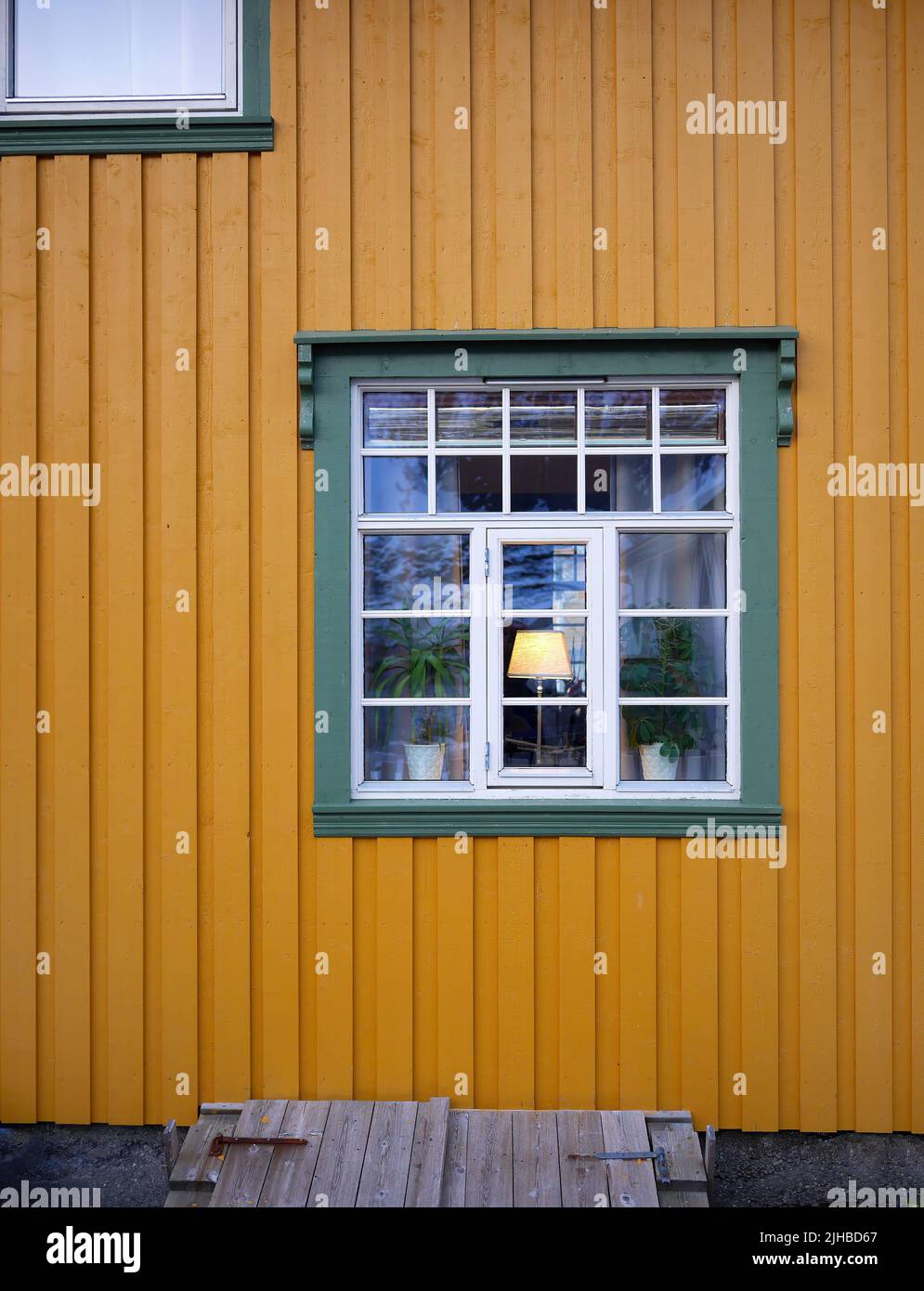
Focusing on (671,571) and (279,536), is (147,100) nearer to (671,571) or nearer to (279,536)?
(279,536)

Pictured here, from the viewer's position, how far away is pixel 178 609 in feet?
13.1

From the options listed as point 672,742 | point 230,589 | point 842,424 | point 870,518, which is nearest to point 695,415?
point 842,424

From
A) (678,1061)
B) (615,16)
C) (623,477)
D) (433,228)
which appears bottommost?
(678,1061)

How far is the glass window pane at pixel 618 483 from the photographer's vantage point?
4.05 m

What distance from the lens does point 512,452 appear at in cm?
405

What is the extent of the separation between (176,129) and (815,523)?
130 inches

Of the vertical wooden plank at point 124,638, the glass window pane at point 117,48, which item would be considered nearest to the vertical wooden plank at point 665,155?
the glass window pane at point 117,48

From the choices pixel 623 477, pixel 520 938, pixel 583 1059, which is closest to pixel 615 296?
pixel 623 477

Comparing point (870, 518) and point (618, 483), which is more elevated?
point (618, 483)

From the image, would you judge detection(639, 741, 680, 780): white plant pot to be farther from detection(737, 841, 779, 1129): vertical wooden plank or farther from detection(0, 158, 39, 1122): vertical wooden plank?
detection(0, 158, 39, 1122): vertical wooden plank

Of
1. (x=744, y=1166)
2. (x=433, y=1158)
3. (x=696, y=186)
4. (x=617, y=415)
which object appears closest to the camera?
(x=433, y=1158)

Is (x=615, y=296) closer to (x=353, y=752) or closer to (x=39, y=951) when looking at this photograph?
(x=353, y=752)

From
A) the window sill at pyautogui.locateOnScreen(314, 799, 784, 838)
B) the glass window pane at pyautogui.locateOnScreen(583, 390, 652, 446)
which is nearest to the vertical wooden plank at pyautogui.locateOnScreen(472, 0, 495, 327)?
the glass window pane at pyautogui.locateOnScreen(583, 390, 652, 446)
